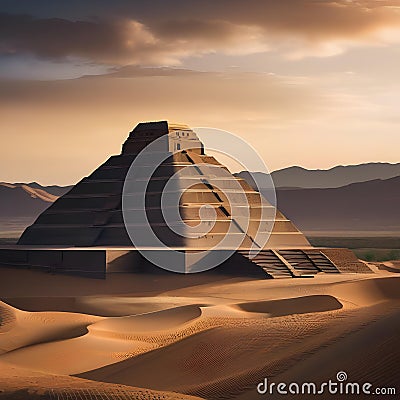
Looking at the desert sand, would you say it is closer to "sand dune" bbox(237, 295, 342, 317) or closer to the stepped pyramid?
"sand dune" bbox(237, 295, 342, 317)

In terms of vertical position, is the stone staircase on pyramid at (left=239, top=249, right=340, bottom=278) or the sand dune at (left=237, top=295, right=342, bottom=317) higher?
the stone staircase on pyramid at (left=239, top=249, right=340, bottom=278)

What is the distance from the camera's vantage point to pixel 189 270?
4091 centimetres

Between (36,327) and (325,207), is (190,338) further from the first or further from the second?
(325,207)

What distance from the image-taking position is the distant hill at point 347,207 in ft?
530

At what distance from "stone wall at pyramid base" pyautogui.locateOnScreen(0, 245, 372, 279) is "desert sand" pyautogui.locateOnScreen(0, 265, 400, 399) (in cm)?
129

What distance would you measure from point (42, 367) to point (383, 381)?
916 centimetres

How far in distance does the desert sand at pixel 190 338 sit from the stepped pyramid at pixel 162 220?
240cm

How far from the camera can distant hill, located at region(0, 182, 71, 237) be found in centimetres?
16412

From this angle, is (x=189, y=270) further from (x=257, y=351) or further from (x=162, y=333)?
(x=257, y=351)

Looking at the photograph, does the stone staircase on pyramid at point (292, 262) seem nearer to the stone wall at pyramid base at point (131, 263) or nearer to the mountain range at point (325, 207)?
the stone wall at pyramid base at point (131, 263)

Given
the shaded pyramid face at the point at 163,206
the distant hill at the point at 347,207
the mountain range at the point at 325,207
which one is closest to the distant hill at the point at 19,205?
the mountain range at the point at 325,207

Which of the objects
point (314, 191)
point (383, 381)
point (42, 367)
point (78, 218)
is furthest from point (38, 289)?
point (314, 191)

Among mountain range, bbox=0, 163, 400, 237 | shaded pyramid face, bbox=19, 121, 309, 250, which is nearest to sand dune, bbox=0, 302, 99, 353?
shaded pyramid face, bbox=19, 121, 309, 250

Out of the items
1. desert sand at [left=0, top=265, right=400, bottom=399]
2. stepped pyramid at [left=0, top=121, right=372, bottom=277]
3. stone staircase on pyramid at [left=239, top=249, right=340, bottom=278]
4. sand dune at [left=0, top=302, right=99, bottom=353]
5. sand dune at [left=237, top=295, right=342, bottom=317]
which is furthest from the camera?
stepped pyramid at [left=0, top=121, right=372, bottom=277]
